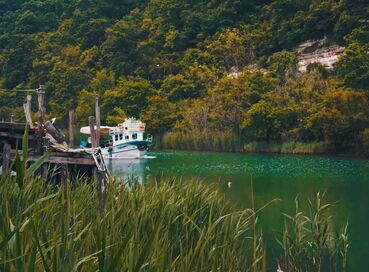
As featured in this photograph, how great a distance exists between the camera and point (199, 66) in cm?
4769

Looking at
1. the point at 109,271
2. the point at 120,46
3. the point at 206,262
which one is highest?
the point at 120,46

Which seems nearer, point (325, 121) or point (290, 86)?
point (325, 121)

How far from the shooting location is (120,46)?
181ft

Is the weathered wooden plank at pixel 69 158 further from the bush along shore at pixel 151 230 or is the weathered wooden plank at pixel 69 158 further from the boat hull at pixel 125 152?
the boat hull at pixel 125 152

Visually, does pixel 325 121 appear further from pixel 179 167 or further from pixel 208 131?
pixel 179 167

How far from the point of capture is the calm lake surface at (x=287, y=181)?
477 inches

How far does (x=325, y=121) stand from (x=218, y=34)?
66.2 ft

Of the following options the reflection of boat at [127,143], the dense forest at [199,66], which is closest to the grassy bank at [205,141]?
the dense forest at [199,66]

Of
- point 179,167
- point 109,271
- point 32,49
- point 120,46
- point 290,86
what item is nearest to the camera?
point 109,271

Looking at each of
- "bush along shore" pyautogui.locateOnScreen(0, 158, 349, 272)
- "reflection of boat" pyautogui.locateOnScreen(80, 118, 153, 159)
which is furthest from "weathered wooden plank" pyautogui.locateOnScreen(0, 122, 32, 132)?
"reflection of boat" pyautogui.locateOnScreen(80, 118, 153, 159)

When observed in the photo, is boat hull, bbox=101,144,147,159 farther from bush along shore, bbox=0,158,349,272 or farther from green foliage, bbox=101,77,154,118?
bush along shore, bbox=0,158,349,272

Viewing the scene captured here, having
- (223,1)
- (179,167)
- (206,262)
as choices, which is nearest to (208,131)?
(179,167)

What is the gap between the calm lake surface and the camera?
1212 centimetres

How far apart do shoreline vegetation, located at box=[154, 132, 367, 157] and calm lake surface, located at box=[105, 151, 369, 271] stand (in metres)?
2.39
